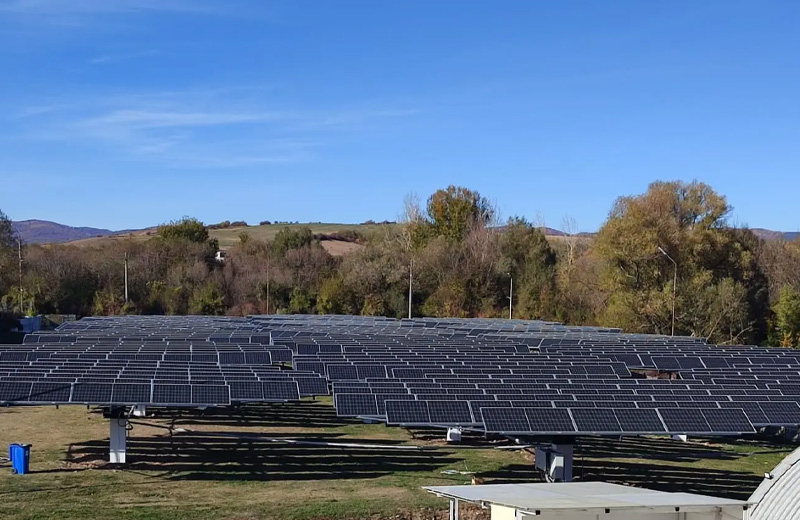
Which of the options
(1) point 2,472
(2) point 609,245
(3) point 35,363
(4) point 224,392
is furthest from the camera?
(2) point 609,245

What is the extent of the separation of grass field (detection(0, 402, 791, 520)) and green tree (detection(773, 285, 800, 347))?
106 feet

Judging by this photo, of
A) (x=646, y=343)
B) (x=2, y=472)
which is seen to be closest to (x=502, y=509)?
(x=2, y=472)

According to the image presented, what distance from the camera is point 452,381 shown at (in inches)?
875

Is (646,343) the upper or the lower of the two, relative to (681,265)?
lower

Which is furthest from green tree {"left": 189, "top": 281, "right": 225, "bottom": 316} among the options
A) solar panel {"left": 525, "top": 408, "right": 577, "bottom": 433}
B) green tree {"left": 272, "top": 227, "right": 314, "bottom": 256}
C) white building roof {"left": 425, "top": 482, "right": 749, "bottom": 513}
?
white building roof {"left": 425, "top": 482, "right": 749, "bottom": 513}

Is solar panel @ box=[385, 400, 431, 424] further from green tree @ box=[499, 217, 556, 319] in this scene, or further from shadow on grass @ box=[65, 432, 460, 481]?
green tree @ box=[499, 217, 556, 319]

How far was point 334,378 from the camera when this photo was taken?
2439 cm

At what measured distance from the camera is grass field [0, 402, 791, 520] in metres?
15.4

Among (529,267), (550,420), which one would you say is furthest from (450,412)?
(529,267)

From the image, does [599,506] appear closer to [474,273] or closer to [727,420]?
[727,420]

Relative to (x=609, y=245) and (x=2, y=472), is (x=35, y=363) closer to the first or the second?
(x=2, y=472)

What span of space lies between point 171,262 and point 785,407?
235ft

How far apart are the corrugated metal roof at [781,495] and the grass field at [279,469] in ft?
20.6

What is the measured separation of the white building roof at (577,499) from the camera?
9523mm
